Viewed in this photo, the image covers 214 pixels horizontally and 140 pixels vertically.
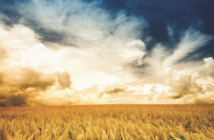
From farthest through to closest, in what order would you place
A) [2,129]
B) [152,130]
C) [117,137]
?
[2,129]
[152,130]
[117,137]

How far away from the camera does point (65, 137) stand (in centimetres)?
146

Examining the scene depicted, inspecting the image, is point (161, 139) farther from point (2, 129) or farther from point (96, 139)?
point (2, 129)

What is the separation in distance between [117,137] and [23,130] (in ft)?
5.67

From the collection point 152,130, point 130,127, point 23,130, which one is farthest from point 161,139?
point 23,130

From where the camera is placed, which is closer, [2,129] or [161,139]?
[161,139]

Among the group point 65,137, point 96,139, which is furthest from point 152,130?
point 65,137

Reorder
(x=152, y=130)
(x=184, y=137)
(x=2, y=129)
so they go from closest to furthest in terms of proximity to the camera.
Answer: (x=184, y=137) → (x=152, y=130) → (x=2, y=129)

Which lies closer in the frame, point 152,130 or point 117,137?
point 117,137

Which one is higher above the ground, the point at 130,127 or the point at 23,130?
the point at 130,127

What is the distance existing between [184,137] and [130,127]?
0.64 metres

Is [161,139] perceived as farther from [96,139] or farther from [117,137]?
[96,139]

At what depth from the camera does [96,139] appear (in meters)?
1.40

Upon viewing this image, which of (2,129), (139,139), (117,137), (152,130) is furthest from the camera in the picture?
(2,129)

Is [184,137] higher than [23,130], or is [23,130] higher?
[184,137]
